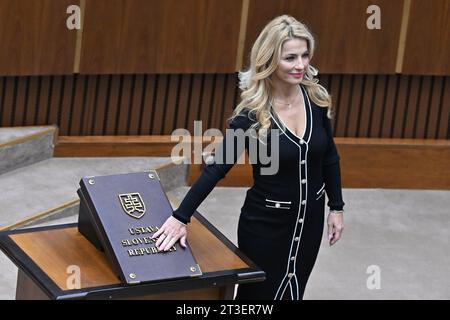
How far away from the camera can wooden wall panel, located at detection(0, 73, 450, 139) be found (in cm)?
323

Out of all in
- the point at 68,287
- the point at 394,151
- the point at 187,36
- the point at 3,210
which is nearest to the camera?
the point at 68,287

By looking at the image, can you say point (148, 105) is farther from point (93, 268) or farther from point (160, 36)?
point (93, 268)

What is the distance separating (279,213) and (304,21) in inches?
53.9

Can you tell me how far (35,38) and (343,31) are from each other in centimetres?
90

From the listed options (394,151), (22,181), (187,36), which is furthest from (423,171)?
(22,181)

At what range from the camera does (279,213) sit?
2035 millimetres

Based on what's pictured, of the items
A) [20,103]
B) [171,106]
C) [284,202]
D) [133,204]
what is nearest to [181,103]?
[171,106]

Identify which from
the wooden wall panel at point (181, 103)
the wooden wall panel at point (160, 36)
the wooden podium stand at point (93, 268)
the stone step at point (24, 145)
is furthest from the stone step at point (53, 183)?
the wooden podium stand at point (93, 268)

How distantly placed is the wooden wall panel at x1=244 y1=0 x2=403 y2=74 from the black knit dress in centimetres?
123

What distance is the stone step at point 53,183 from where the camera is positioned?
290 centimetres

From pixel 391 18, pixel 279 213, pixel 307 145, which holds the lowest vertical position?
pixel 279 213

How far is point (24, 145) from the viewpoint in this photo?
3.12 m

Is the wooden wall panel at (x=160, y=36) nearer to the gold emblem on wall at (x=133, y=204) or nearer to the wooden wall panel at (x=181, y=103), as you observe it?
the wooden wall panel at (x=181, y=103)
